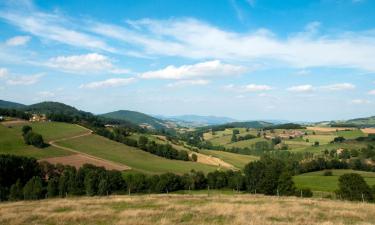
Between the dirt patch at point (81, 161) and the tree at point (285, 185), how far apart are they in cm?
4858

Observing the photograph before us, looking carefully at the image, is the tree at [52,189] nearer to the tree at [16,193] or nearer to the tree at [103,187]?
the tree at [16,193]

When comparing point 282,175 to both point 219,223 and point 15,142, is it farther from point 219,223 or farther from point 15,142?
point 15,142

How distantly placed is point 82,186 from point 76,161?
2735 cm

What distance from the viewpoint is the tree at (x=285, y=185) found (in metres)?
60.5

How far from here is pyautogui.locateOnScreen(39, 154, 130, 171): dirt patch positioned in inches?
3679

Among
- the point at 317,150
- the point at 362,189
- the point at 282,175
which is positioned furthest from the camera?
the point at 317,150

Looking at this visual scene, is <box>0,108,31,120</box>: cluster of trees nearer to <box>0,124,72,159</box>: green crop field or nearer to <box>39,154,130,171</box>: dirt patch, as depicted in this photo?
A: <box>0,124,72,159</box>: green crop field

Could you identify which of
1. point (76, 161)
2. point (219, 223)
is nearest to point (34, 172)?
point (76, 161)

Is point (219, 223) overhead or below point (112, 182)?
overhead

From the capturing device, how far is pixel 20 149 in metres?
103

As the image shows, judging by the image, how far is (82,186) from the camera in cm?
7069

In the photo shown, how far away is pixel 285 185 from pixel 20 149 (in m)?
76.6

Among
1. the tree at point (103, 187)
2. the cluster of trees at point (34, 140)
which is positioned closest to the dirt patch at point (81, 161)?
the cluster of trees at point (34, 140)

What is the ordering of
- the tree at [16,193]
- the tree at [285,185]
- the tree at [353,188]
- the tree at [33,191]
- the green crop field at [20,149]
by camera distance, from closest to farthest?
the tree at [353,188], the tree at [285,185], the tree at [16,193], the tree at [33,191], the green crop field at [20,149]
